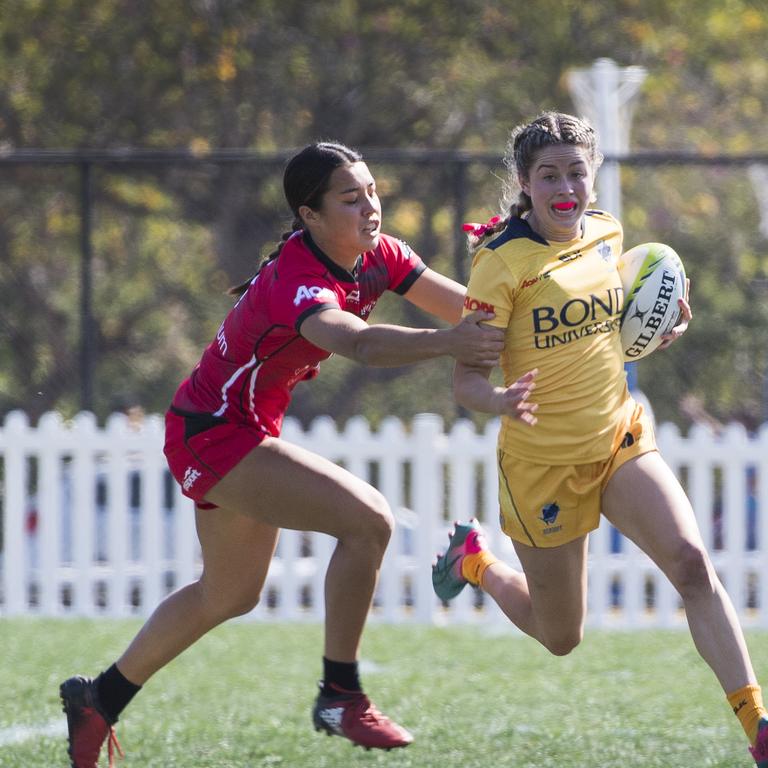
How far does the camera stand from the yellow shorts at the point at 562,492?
4.37m

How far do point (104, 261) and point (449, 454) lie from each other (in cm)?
384

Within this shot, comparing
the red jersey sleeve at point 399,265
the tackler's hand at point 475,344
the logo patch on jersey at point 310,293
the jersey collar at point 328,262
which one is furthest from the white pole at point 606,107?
the tackler's hand at point 475,344

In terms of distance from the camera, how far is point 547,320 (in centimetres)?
430

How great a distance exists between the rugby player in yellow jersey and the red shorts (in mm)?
844

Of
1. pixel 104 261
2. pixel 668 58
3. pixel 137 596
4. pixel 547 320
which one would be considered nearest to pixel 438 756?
pixel 547 320

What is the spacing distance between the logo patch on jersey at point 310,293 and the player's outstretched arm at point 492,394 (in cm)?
47

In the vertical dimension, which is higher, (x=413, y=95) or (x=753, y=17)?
(x=753, y=17)

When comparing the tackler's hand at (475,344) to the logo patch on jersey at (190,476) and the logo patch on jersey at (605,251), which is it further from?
the logo patch on jersey at (190,476)

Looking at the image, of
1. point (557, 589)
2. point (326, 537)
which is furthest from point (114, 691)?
point (326, 537)

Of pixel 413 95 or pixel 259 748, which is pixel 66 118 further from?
pixel 259 748

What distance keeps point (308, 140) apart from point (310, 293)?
31.7 feet

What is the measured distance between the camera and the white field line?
540 cm

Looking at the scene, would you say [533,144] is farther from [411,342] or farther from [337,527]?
[337,527]

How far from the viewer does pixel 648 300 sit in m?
4.47
